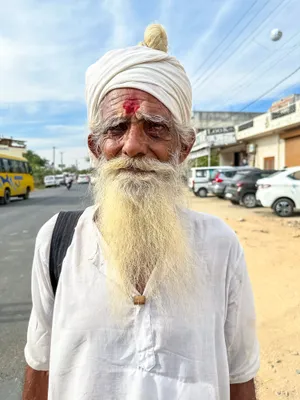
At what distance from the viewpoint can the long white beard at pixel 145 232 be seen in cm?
117

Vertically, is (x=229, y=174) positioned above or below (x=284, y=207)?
above

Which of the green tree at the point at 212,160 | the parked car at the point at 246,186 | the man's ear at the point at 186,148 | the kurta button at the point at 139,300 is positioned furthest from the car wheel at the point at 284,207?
the green tree at the point at 212,160

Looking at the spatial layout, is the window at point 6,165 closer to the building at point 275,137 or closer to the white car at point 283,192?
the white car at point 283,192

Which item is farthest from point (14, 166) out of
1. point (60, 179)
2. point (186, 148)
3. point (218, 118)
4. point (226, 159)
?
point (60, 179)

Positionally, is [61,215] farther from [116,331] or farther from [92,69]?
[92,69]

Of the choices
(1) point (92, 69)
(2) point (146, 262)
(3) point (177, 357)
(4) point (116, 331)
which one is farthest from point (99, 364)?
(1) point (92, 69)

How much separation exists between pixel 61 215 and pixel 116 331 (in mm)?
456

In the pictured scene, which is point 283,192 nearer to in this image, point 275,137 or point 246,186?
point 246,186

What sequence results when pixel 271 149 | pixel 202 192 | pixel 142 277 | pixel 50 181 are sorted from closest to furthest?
pixel 142 277 → pixel 202 192 → pixel 271 149 → pixel 50 181

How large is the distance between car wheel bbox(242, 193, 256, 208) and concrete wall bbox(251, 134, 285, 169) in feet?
27.9

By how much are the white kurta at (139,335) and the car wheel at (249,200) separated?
1399 cm

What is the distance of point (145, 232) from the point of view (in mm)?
1225

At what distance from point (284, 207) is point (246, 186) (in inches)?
112

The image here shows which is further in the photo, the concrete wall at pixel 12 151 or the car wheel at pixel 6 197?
the concrete wall at pixel 12 151
